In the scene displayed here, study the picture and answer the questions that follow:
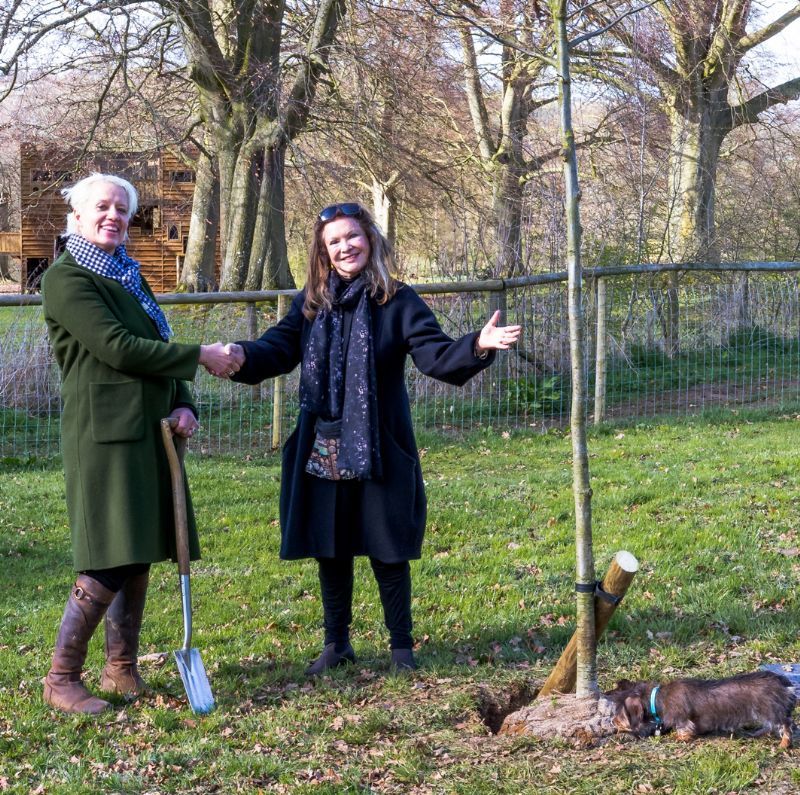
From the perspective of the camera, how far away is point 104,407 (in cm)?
413

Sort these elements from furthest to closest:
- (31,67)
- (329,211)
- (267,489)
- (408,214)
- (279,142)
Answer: (408,214) < (279,142) < (31,67) < (267,489) < (329,211)

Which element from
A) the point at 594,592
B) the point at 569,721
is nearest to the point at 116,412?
the point at 594,592

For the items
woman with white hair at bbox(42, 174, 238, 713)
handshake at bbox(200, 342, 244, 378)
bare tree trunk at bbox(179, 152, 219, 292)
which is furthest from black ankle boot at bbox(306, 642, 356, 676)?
bare tree trunk at bbox(179, 152, 219, 292)

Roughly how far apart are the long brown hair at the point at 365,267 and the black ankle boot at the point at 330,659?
1552 millimetres

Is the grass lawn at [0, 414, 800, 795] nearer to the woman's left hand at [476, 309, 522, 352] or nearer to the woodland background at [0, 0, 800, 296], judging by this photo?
the woman's left hand at [476, 309, 522, 352]

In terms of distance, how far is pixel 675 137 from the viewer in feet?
53.3

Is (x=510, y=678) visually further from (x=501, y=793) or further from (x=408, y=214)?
(x=408, y=214)

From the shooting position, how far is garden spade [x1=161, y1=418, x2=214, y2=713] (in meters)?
4.22

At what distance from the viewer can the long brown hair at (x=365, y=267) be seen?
4418 millimetres

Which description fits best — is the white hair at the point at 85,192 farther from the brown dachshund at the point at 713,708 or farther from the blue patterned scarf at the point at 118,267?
the brown dachshund at the point at 713,708

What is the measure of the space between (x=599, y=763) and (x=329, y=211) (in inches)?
97.1

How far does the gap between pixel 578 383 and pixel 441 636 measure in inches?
74.9

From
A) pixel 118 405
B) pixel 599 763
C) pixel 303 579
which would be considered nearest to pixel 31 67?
pixel 303 579

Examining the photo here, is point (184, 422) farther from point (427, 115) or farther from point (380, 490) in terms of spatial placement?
point (427, 115)
